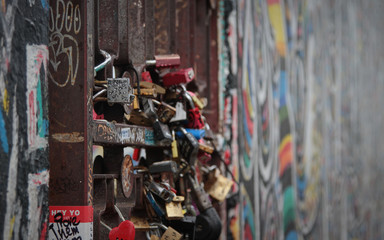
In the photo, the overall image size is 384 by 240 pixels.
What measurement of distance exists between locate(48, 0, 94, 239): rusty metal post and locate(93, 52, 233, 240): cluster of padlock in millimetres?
180

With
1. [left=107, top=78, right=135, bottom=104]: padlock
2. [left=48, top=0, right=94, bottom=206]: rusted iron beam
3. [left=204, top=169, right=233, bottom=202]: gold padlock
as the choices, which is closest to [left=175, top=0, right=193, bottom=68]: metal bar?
[left=204, top=169, right=233, bottom=202]: gold padlock

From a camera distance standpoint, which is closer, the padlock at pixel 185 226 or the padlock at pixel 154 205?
the padlock at pixel 154 205

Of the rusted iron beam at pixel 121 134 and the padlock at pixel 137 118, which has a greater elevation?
the padlock at pixel 137 118

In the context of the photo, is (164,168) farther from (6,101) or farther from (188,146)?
(6,101)

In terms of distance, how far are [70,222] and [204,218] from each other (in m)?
0.87

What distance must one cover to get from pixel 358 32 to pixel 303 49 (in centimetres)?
344

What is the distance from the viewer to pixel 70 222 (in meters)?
2.27

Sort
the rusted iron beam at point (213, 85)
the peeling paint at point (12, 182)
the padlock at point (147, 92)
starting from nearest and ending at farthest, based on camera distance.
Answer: the peeling paint at point (12, 182) → the padlock at point (147, 92) → the rusted iron beam at point (213, 85)

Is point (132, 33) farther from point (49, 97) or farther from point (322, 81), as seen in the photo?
point (322, 81)

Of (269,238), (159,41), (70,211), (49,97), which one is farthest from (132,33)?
(269,238)

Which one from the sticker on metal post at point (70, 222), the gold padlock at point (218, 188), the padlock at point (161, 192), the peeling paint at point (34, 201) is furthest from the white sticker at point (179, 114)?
A: the peeling paint at point (34, 201)

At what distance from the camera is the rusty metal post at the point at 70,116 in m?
2.28

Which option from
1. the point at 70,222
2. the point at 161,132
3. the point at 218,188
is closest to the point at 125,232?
the point at 70,222

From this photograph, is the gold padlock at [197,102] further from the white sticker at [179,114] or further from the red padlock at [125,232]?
the red padlock at [125,232]
